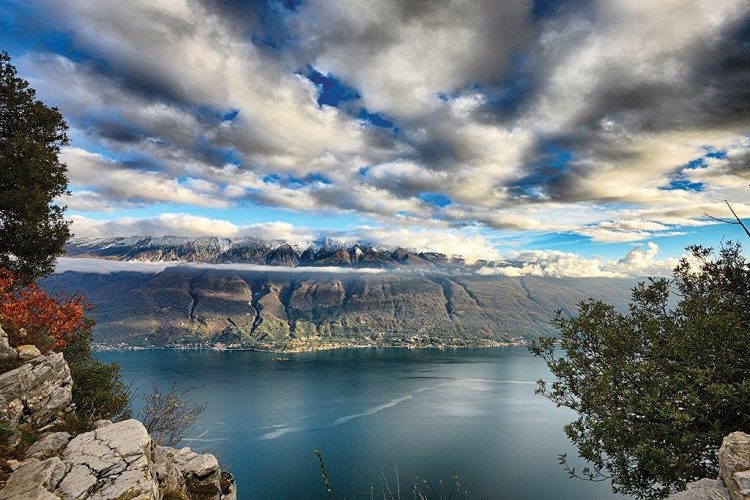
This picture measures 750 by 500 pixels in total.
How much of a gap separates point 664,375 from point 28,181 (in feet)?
106

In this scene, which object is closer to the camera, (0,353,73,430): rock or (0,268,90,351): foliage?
(0,353,73,430): rock

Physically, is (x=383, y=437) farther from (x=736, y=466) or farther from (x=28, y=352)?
(x=736, y=466)

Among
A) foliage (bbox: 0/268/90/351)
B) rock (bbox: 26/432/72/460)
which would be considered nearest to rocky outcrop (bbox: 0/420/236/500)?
rock (bbox: 26/432/72/460)

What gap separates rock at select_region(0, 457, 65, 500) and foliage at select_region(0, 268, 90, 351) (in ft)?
26.5

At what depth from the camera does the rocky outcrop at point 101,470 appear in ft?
35.2

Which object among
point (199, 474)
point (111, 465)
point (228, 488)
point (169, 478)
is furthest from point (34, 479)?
point (228, 488)

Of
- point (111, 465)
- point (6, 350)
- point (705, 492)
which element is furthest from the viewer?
point (6, 350)

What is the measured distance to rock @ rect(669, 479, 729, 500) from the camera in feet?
29.4

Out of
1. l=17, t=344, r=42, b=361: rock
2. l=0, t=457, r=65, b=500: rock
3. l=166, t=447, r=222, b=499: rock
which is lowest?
l=166, t=447, r=222, b=499: rock

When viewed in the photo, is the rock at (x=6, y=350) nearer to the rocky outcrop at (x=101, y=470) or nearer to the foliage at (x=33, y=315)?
the foliage at (x=33, y=315)

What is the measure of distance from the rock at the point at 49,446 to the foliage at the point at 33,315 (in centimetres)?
628

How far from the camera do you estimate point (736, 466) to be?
8.84 meters

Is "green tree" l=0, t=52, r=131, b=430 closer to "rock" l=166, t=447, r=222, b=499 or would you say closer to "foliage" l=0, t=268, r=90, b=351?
"foliage" l=0, t=268, r=90, b=351

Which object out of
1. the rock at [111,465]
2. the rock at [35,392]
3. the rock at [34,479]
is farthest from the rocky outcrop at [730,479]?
the rock at [35,392]
